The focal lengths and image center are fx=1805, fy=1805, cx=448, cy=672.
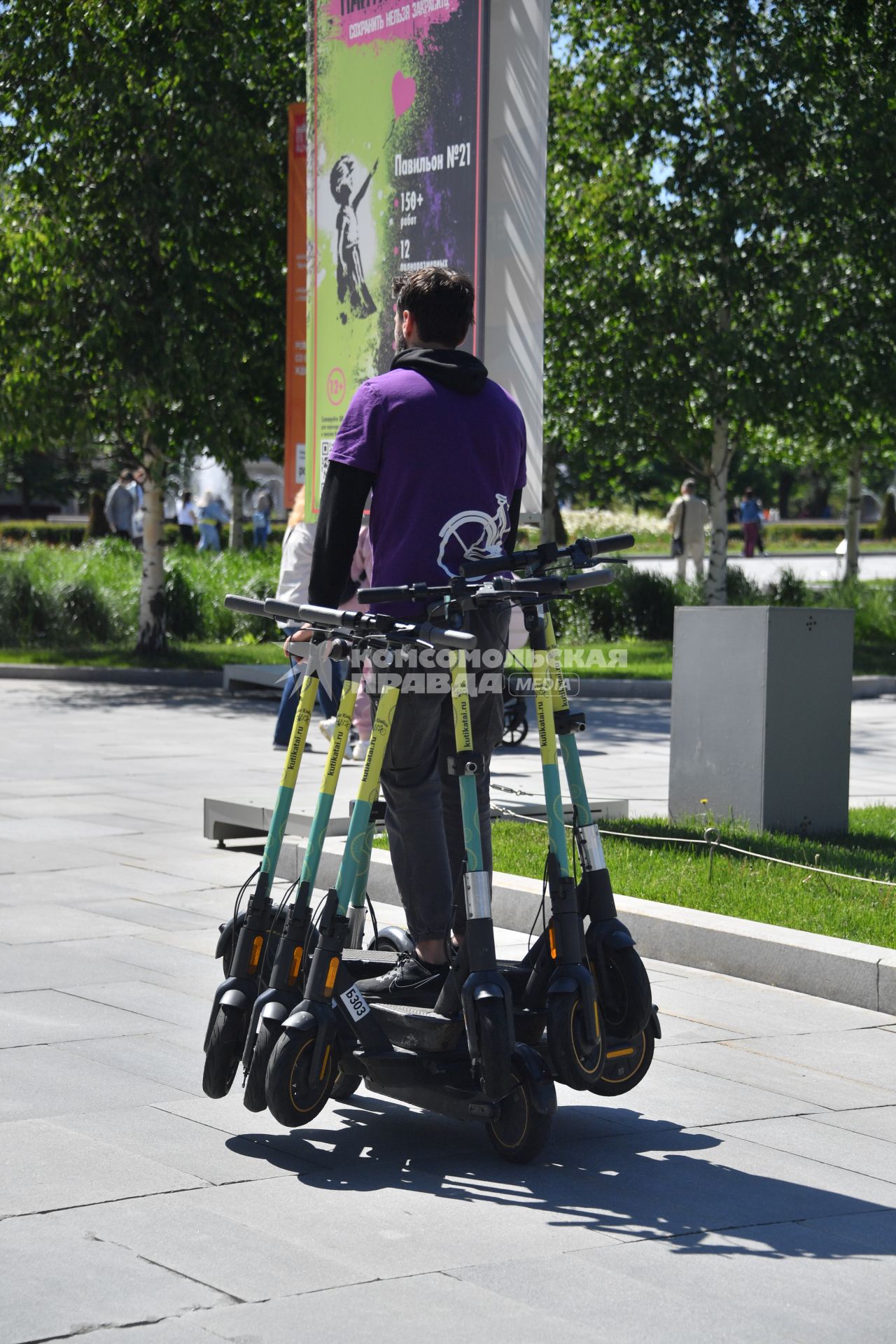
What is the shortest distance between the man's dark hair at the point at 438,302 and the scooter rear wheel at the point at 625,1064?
6.18ft

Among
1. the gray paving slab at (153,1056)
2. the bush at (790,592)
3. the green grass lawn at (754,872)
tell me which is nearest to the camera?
A: the gray paving slab at (153,1056)

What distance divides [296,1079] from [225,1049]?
0.93 ft

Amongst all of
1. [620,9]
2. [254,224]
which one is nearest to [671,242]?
[620,9]

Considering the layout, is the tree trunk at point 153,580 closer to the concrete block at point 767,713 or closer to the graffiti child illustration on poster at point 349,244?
the graffiti child illustration on poster at point 349,244

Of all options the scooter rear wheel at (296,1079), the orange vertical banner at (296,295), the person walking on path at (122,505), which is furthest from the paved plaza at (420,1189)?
the person walking on path at (122,505)

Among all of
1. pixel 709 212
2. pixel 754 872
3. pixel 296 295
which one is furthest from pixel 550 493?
pixel 754 872

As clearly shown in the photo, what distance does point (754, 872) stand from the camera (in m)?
7.33

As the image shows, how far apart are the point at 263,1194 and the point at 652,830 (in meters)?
4.61

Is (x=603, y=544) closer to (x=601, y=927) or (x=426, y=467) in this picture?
(x=426, y=467)

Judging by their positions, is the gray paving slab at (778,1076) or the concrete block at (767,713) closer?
the gray paving slab at (778,1076)

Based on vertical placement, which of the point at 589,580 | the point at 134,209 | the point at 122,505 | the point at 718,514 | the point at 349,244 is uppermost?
the point at 134,209

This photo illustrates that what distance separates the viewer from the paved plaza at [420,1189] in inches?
135

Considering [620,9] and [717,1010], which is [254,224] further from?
[717,1010]

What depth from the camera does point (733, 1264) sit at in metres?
3.72
